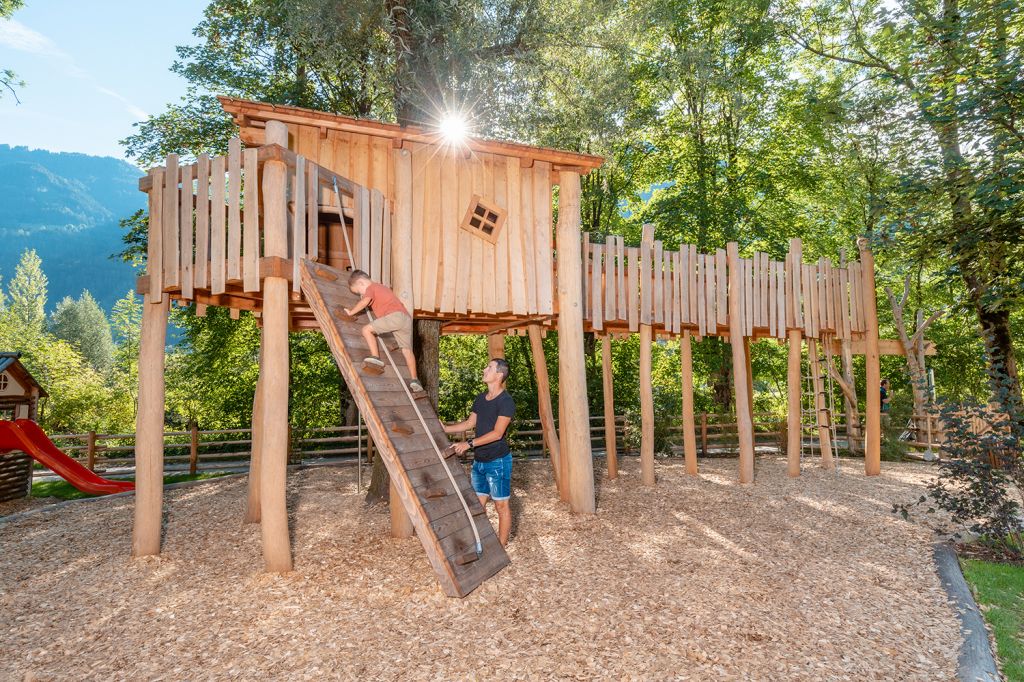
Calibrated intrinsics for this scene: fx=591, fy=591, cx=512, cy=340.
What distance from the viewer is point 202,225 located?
6.24m

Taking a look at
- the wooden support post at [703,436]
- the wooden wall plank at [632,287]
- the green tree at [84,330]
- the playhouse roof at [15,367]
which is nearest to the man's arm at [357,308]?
the wooden wall plank at [632,287]

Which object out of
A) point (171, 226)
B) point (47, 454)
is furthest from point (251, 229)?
point (47, 454)

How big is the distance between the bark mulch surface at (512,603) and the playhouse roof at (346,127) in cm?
494

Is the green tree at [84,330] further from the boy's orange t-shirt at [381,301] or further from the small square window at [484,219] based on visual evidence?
the boy's orange t-shirt at [381,301]

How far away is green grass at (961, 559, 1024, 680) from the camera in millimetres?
4559

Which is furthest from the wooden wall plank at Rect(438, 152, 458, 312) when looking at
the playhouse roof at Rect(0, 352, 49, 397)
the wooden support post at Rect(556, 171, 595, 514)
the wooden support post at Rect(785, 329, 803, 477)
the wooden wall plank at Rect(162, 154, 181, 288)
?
the playhouse roof at Rect(0, 352, 49, 397)

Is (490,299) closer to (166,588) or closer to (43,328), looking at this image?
(166,588)

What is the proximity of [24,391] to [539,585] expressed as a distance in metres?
12.1

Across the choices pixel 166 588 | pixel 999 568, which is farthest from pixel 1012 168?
pixel 166 588

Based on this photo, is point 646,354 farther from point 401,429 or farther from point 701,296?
point 401,429

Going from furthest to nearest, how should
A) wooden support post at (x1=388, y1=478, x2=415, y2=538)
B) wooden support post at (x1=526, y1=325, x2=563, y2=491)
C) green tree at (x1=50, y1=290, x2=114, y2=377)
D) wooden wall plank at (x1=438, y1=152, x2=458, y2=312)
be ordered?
green tree at (x1=50, y1=290, x2=114, y2=377) → wooden support post at (x1=526, y1=325, x2=563, y2=491) → wooden wall plank at (x1=438, y1=152, x2=458, y2=312) → wooden support post at (x1=388, y1=478, x2=415, y2=538)

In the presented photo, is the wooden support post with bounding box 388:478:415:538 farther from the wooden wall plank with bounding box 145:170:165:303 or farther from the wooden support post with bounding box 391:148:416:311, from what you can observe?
the wooden wall plank with bounding box 145:170:165:303

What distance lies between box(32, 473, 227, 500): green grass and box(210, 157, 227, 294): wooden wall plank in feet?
Answer: 26.9

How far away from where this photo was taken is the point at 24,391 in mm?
12039
